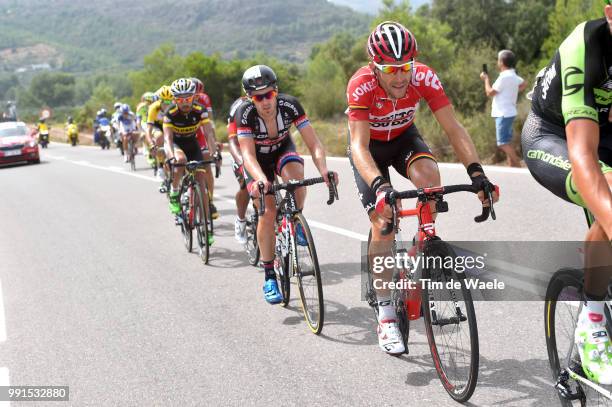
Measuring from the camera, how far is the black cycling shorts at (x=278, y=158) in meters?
6.70

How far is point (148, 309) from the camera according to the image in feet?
21.5

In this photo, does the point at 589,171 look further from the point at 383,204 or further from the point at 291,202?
the point at 291,202

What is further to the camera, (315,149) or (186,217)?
(186,217)

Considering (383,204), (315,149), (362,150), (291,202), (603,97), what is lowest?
(291,202)

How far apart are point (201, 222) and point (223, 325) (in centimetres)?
261

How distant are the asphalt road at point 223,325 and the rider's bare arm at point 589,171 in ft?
4.80

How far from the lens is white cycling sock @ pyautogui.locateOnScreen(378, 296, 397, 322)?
4.68m

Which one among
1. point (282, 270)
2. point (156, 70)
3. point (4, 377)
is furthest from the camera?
point (156, 70)

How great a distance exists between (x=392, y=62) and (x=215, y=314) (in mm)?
2968

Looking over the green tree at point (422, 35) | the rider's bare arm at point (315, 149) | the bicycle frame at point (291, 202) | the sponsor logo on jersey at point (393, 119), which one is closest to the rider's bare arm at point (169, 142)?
the rider's bare arm at point (315, 149)

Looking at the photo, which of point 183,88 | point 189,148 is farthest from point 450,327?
point 189,148

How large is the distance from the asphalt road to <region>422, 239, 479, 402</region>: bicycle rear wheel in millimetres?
144

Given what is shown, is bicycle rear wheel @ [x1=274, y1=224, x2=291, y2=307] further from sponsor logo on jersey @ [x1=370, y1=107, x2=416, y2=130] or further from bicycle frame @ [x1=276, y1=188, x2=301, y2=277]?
sponsor logo on jersey @ [x1=370, y1=107, x2=416, y2=130]

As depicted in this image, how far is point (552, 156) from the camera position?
11.6ft
